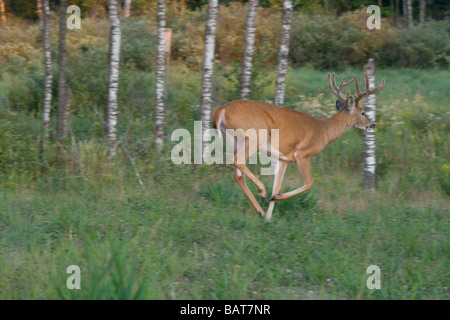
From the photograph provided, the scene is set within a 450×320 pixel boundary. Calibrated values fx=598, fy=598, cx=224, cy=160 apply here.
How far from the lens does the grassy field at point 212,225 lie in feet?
17.4

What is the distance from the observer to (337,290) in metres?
5.45

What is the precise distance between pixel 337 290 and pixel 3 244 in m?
3.46

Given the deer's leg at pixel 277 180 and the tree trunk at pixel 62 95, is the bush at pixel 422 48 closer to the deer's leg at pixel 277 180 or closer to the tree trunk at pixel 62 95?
the tree trunk at pixel 62 95

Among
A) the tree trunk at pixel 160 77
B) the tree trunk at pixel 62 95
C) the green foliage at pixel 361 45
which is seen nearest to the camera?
the tree trunk at pixel 160 77

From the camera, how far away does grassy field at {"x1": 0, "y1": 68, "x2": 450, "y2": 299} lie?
530 centimetres

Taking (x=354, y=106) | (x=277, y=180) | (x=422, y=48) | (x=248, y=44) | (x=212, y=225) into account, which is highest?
(x=422, y=48)

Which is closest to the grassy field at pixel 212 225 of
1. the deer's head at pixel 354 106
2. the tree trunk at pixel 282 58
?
the deer's head at pixel 354 106

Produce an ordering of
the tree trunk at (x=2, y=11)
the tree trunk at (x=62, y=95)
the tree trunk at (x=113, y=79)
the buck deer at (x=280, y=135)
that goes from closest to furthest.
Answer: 1. the buck deer at (x=280, y=135)
2. the tree trunk at (x=113, y=79)
3. the tree trunk at (x=62, y=95)
4. the tree trunk at (x=2, y=11)

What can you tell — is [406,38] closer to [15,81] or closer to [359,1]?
[359,1]

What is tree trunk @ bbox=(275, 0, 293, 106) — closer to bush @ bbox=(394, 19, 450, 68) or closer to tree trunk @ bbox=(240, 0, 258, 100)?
tree trunk @ bbox=(240, 0, 258, 100)

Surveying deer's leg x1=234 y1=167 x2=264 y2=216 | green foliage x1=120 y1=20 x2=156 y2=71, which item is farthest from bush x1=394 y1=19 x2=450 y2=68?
deer's leg x1=234 y1=167 x2=264 y2=216

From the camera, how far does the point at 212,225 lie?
6.95 metres

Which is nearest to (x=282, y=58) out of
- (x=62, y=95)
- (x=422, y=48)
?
(x=62, y=95)

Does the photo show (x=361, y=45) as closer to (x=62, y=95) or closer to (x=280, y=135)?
(x=62, y=95)
